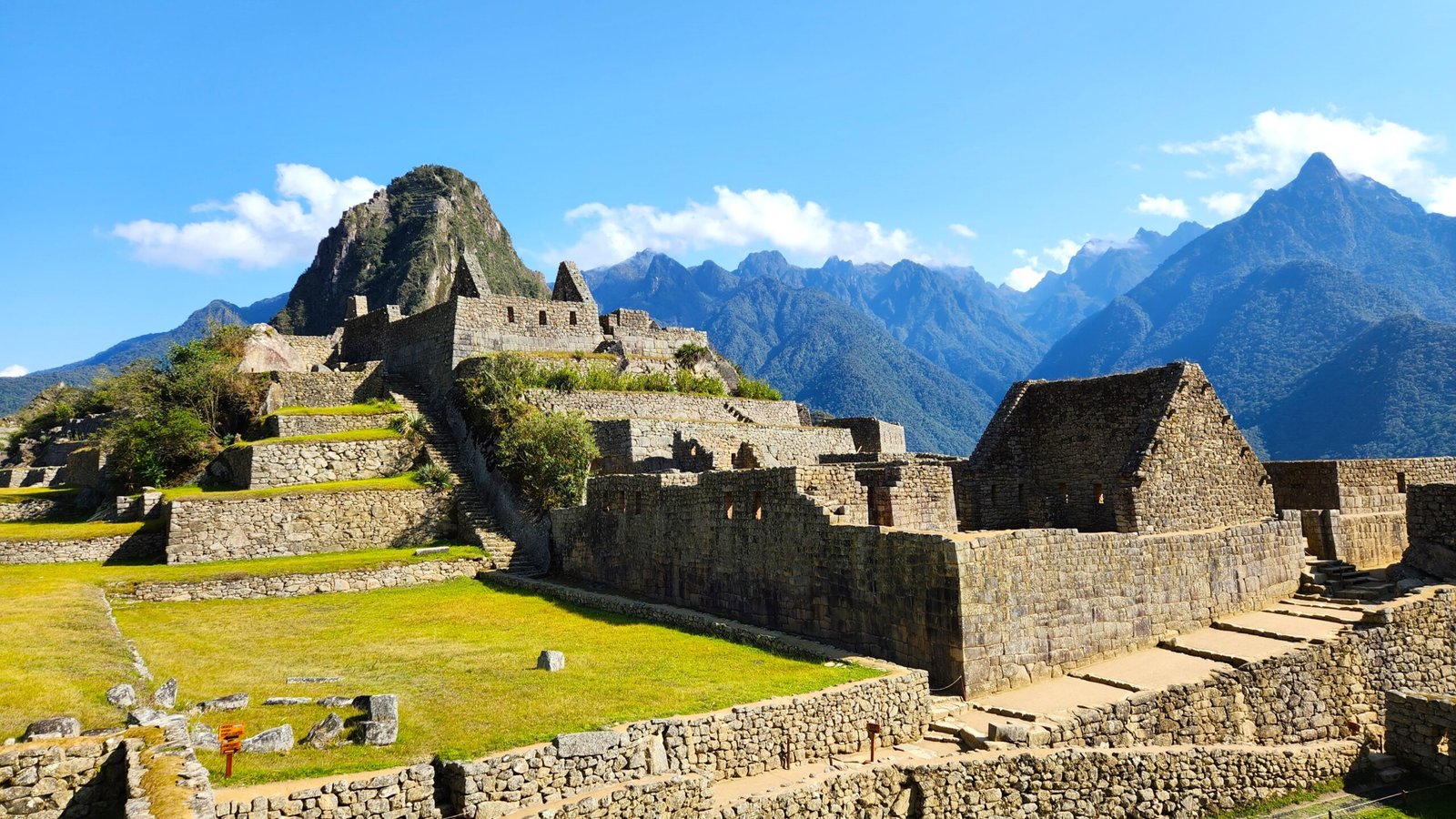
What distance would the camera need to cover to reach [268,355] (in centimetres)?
3384

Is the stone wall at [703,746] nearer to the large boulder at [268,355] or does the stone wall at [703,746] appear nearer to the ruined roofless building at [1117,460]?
the ruined roofless building at [1117,460]

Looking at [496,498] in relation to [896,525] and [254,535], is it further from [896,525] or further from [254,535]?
[896,525]

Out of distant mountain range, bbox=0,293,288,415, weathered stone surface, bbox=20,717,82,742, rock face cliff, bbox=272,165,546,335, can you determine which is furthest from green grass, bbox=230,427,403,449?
distant mountain range, bbox=0,293,288,415

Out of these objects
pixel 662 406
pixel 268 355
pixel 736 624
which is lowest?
pixel 736 624

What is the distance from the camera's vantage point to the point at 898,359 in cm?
11100

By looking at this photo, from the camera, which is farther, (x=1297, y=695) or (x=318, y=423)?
(x=318, y=423)

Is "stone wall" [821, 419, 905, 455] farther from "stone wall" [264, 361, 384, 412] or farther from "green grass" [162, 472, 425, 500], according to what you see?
"stone wall" [264, 361, 384, 412]

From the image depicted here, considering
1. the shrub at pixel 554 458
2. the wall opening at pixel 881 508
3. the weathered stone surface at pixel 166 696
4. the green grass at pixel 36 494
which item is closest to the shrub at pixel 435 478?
the shrub at pixel 554 458

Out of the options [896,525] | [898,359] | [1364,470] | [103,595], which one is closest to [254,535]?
[103,595]

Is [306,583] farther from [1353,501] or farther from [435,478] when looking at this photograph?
[1353,501]

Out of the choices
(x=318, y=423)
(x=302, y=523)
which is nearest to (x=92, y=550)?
(x=302, y=523)

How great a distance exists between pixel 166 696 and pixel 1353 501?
85.6 feet

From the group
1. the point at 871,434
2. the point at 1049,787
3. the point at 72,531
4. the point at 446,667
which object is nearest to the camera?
the point at 1049,787

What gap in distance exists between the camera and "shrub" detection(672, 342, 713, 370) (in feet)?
113
